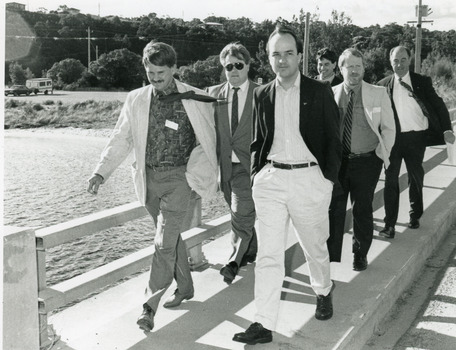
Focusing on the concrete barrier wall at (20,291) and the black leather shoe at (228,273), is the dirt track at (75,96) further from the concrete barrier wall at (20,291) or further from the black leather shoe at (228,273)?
the concrete barrier wall at (20,291)

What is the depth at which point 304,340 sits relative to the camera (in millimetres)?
4258

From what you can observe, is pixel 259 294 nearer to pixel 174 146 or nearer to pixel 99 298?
pixel 174 146

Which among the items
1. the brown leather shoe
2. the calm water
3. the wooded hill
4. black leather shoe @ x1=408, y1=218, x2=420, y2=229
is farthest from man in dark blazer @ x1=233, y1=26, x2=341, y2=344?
the wooded hill

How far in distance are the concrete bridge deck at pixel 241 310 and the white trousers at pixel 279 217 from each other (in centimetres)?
36

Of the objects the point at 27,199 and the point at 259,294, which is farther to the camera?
the point at 27,199

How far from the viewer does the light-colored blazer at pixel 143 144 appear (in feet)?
14.9

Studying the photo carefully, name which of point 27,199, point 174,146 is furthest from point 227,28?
point 174,146

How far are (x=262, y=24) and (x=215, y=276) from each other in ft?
183

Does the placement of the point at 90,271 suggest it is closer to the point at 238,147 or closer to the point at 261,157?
the point at 261,157

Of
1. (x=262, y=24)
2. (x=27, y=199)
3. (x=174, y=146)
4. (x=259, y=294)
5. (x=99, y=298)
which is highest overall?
(x=262, y=24)

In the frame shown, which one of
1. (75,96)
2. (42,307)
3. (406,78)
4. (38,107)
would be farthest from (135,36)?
(42,307)

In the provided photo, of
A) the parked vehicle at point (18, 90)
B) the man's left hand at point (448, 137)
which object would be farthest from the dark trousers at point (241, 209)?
the parked vehicle at point (18, 90)

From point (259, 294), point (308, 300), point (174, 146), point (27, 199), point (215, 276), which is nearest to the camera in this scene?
point (259, 294)

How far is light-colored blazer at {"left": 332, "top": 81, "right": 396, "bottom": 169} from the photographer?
5.57 m
